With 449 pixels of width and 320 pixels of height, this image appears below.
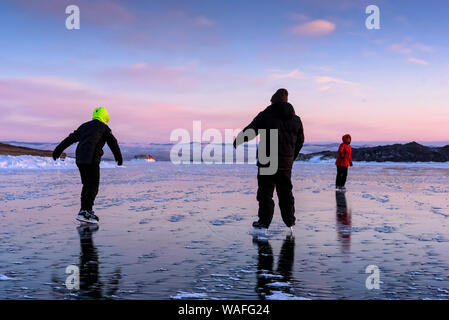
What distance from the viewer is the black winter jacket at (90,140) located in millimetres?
7781

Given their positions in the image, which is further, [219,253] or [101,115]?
[101,115]

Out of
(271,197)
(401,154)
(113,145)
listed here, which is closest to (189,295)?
(271,197)

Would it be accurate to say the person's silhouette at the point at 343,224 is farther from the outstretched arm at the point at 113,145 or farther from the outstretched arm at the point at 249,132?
the outstretched arm at the point at 113,145

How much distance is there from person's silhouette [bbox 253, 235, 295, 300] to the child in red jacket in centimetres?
970

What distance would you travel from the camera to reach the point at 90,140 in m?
7.79

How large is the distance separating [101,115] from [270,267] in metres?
4.75

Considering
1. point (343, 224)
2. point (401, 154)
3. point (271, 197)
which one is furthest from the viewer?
point (401, 154)

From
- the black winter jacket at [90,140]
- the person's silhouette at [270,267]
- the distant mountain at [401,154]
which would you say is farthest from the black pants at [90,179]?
the distant mountain at [401,154]

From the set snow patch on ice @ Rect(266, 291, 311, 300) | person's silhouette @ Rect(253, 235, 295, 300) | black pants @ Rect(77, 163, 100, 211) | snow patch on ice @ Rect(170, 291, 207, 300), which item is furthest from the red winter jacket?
snow patch on ice @ Rect(170, 291, 207, 300)

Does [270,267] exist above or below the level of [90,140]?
below

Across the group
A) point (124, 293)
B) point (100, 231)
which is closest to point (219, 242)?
point (100, 231)

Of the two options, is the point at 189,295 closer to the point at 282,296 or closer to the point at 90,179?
the point at 282,296

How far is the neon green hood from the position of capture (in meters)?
8.05

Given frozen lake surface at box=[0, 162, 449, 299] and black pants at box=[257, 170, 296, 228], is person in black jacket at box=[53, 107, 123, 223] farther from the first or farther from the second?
black pants at box=[257, 170, 296, 228]
